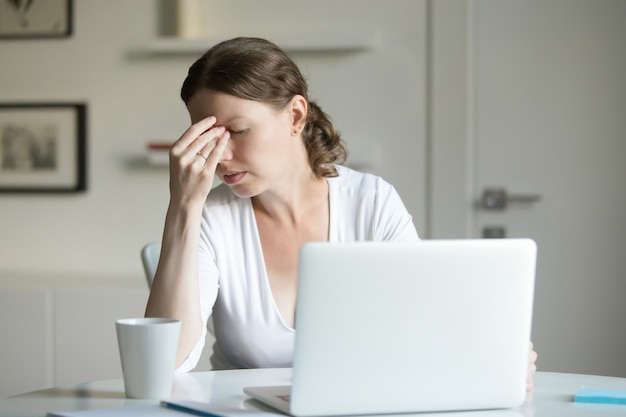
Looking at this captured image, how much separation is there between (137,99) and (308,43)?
2.39 ft

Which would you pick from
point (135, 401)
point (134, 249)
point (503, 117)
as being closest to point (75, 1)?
point (134, 249)

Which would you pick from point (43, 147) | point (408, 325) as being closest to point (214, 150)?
point (408, 325)

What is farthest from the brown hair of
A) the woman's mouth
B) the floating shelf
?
the floating shelf

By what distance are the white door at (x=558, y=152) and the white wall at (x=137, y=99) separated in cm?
17

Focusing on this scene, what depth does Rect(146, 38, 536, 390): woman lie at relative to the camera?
5.49ft

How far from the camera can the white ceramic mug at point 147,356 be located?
49.3 inches

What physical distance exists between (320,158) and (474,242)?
899mm

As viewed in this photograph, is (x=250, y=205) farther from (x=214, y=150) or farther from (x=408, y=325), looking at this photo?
(x=408, y=325)

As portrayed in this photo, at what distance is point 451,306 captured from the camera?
114 cm

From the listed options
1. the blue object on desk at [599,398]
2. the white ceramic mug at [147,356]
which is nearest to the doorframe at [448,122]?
the blue object on desk at [599,398]

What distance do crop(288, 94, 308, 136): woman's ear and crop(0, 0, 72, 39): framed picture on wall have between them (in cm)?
194

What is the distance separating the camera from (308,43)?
10.8ft

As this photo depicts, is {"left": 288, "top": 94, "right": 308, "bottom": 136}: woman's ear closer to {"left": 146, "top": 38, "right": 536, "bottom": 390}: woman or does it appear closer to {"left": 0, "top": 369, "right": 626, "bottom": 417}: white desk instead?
{"left": 146, "top": 38, "right": 536, "bottom": 390}: woman

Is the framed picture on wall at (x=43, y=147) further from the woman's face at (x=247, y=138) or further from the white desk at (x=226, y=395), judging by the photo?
the white desk at (x=226, y=395)
